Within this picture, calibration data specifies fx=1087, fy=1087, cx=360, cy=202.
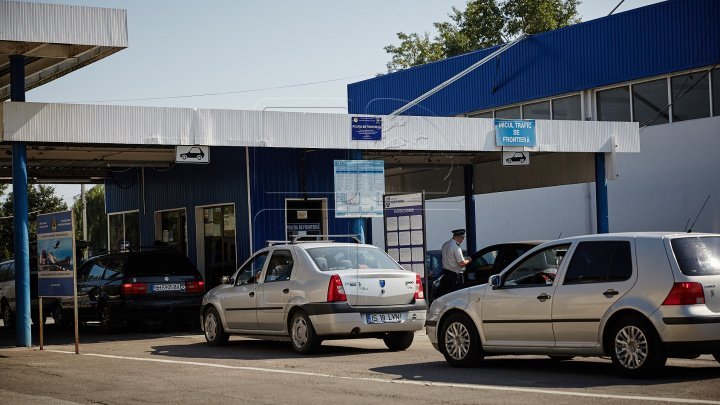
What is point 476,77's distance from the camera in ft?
135

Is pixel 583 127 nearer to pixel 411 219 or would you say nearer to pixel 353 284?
pixel 411 219

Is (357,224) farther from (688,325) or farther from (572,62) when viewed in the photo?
(572,62)

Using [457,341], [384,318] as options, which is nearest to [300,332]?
[384,318]

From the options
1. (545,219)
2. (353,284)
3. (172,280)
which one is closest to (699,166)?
(545,219)

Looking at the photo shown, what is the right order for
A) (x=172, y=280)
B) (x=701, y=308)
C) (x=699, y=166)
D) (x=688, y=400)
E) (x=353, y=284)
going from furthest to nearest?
(x=699, y=166) < (x=172, y=280) < (x=353, y=284) < (x=701, y=308) < (x=688, y=400)

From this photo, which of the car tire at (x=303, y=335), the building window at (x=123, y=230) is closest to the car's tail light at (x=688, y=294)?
the car tire at (x=303, y=335)

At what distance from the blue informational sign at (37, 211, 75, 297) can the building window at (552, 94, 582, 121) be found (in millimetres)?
22269

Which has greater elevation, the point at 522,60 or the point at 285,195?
the point at 522,60

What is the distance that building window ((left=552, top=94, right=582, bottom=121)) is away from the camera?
121 feet

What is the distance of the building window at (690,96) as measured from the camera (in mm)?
31750

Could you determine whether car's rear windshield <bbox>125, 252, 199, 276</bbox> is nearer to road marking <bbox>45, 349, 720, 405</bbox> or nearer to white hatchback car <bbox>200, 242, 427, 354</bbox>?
white hatchback car <bbox>200, 242, 427, 354</bbox>

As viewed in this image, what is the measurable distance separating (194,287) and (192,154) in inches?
106

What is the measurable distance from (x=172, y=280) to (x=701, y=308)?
40.3 feet

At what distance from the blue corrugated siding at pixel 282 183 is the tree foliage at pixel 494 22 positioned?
35358mm
